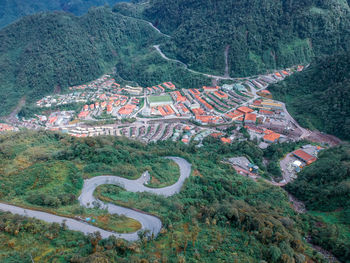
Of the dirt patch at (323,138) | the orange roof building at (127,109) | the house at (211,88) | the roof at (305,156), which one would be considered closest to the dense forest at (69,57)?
the house at (211,88)

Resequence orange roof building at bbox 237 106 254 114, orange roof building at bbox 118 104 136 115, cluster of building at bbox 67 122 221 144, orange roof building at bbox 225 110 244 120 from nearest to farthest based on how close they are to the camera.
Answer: cluster of building at bbox 67 122 221 144 → orange roof building at bbox 225 110 244 120 → orange roof building at bbox 237 106 254 114 → orange roof building at bbox 118 104 136 115

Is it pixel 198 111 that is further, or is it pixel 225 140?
pixel 198 111

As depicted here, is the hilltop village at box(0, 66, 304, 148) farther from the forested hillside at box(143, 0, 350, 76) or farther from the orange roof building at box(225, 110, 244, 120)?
the forested hillside at box(143, 0, 350, 76)

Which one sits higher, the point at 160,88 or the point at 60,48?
the point at 60,48

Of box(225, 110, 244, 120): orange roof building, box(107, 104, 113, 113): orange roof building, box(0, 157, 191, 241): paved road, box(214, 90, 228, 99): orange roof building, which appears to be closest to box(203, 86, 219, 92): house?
box(214, 90, 228, 99): orange roof building

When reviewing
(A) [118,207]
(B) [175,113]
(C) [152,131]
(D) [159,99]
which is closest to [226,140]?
(C) [152,131]

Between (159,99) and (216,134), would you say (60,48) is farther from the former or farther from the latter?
(216,134)

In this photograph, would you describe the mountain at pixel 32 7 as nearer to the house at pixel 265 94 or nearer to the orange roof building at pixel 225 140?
the house at pixel 265 94
